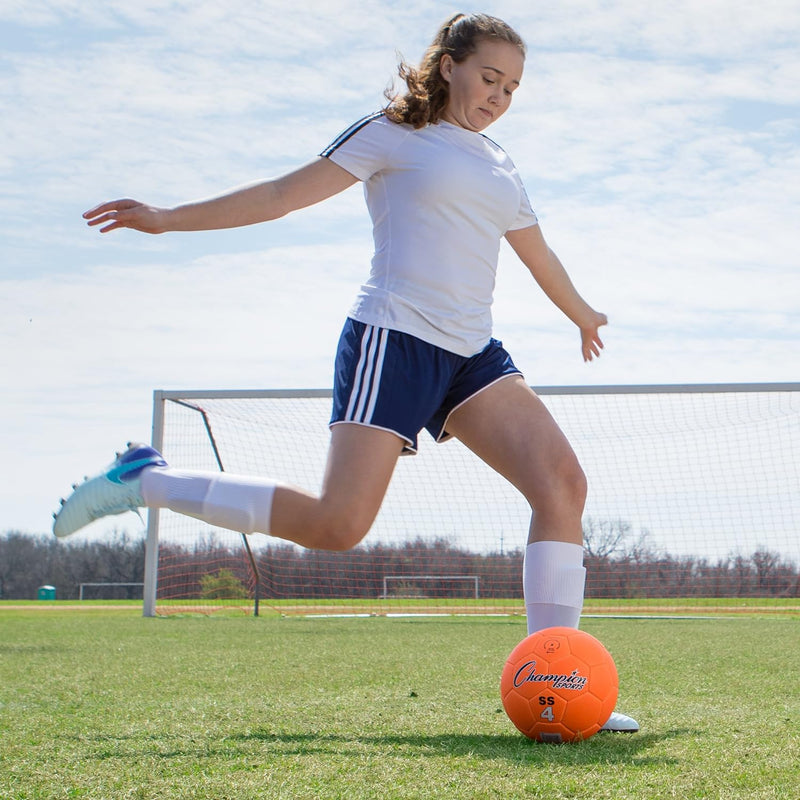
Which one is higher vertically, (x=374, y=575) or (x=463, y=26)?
(x=463, y=26)

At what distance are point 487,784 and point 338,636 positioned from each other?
606cm

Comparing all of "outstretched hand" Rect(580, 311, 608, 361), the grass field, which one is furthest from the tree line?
"outstretched hand" Rect(580, 311, 608, 361)

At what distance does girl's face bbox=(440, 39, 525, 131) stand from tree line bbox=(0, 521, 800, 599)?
10.1m

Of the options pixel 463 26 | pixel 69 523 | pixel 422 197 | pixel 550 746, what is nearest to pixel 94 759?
pixel 69 523

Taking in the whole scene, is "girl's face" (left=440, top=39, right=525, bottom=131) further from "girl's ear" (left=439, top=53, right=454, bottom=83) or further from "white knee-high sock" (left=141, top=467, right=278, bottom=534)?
"white knee-high sock" (left=141, top=467, right=278, bottom=534)

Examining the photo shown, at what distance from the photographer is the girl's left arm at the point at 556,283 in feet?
12.5

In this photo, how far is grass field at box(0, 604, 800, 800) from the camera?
7.16 ft

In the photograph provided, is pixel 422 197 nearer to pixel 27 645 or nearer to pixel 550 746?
pixel 550 746

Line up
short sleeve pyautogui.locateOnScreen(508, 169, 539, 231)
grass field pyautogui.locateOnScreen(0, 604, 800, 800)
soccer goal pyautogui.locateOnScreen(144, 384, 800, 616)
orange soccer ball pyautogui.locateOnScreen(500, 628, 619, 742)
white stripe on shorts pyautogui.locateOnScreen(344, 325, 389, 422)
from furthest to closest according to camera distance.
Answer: soccer goal pyautogui.locateOnScreen(144, 384, 800, 616) < short sleeve pyautogui.locateOnScreen(508, 169, 539, 231) < white stripe on shorts pyautogui.locateOnScreen(344, 325, 389, 422) < orange soccer ball pyautogui.locateOnScreen(500, 628, 619, 742) < grass field pyautogui.locateOnScreen(0, 604, 800, 800)

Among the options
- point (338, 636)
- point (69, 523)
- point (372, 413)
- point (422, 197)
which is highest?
point (422, 197)

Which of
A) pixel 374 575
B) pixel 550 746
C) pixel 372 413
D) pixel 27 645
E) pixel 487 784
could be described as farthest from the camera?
pixel 374 575

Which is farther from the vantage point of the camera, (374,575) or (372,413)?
(374,575)

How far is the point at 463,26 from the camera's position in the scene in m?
3.38

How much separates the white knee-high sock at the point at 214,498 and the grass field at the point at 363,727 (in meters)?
0.62
